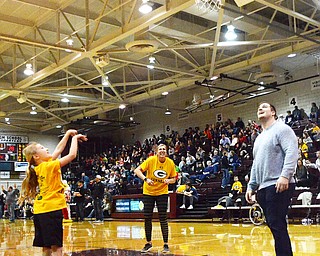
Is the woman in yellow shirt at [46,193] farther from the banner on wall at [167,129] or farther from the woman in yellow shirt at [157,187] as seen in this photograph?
the banner on wall at [167,129]

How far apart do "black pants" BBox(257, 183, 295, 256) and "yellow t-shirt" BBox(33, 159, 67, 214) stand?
6.36ft

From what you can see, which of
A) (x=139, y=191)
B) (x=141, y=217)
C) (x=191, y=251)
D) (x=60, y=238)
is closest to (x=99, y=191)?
(x=141, y=217)

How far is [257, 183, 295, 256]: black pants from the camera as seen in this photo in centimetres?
362

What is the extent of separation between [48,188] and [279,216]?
7.03 feet

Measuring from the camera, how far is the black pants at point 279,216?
3621mm

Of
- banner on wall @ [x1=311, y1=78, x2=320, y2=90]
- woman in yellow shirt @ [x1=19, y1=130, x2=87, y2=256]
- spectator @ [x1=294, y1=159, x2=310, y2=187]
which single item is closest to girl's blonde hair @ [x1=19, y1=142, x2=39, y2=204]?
woman in yellow shirt @ [x1=19, y1=130, x2=87, y2=256]

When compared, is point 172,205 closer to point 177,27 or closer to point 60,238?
point 177,27

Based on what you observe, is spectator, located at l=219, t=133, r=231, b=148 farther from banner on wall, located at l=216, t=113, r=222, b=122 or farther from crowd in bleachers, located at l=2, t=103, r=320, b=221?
banner on wall, located at l=216, t=113, r=222, b=122

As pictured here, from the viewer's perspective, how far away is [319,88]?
1978cm

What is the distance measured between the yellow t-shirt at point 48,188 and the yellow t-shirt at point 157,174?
2.58 meters

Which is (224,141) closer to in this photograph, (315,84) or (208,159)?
(208,159)

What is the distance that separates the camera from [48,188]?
4.29 metres

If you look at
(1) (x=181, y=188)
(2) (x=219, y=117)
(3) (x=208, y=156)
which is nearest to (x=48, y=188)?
(1) (x=181, y=188)

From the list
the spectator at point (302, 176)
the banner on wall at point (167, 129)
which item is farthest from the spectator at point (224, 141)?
the banner on wall at point (167, 129)
